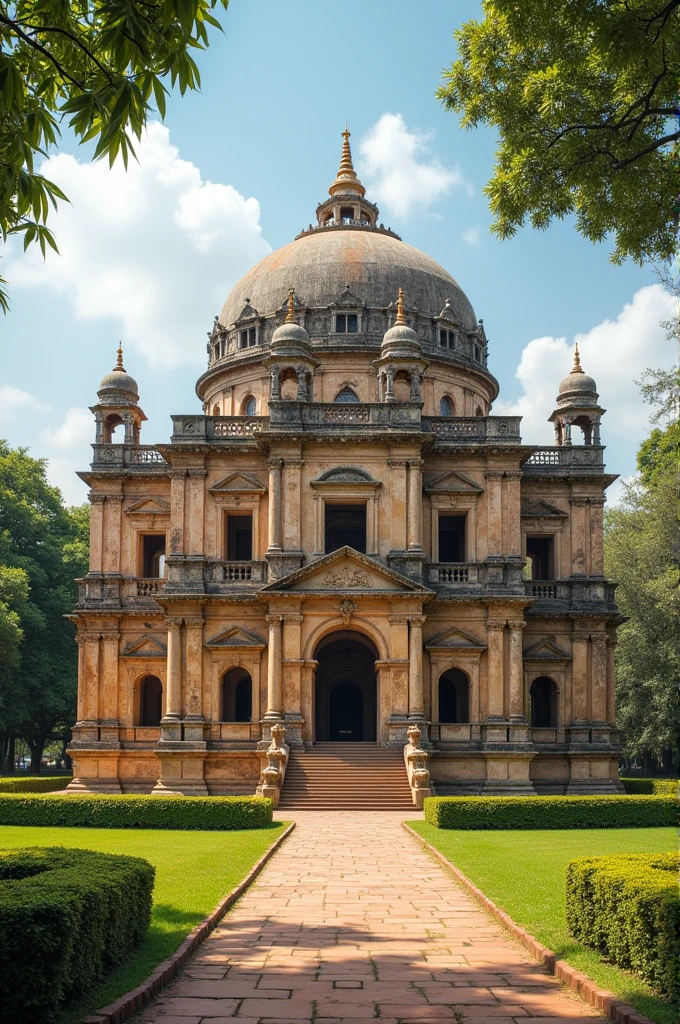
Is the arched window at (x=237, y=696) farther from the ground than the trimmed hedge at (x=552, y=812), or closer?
farther from the ground

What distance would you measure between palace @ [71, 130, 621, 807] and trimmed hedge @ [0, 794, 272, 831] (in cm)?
635

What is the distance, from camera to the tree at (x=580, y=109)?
500 inches

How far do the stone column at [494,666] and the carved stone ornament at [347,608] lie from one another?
563cm

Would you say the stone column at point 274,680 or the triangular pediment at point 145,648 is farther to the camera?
the triangular pediment at point 145,648

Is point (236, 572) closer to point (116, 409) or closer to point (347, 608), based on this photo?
point (347, 608)

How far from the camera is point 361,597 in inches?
1469

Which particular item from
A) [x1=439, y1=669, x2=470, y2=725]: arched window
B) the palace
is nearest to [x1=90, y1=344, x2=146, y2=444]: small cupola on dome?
the palace

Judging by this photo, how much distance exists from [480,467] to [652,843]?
1987 centimetres

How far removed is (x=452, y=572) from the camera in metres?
40.1

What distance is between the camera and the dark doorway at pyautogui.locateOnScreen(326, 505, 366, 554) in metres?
44.4

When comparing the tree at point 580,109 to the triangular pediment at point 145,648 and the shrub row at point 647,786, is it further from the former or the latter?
the triangular pediment at point 145,648

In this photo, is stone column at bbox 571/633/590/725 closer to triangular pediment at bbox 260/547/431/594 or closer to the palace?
→ the palace

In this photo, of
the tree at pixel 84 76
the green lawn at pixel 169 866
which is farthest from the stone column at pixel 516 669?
the tree at pixel 84 76

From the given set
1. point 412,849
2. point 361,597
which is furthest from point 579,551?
point 412,849
